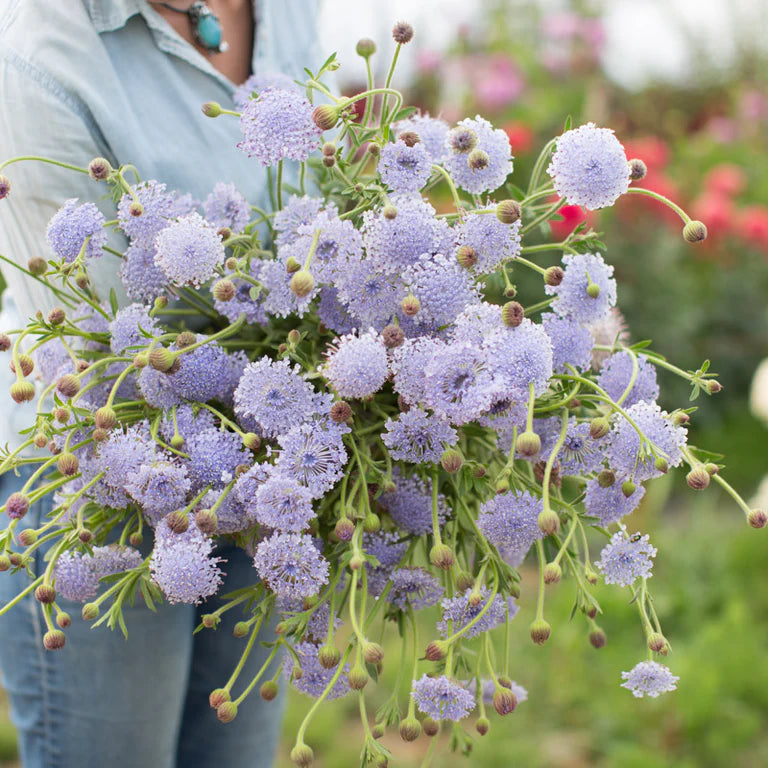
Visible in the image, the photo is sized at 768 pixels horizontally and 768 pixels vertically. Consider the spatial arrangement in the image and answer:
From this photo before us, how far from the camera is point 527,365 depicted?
2.14 feet

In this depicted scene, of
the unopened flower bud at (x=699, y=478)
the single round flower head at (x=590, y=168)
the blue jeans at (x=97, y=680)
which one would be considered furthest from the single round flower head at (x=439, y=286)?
the blue jeans at (x=97, y=680)

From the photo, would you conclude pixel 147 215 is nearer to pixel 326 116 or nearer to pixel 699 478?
pixel 326 116

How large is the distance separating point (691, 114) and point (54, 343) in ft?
18.6

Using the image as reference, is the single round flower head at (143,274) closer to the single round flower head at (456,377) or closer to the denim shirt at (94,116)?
the denim shirt at (94,116)

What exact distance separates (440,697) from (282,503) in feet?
0.64

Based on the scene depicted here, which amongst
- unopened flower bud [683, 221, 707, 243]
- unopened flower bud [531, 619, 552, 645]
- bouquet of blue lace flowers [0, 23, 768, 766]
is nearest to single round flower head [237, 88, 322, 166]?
bouquet of blue lace flowers [0, 23, 768, 766]

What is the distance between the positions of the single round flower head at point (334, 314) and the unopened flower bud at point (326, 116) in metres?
0.13

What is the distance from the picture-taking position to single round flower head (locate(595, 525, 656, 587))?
2.36 feet

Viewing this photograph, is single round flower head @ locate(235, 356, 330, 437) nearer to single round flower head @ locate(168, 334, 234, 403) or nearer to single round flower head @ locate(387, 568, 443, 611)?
single round flower head @ locate(168, 334, 234, 403)

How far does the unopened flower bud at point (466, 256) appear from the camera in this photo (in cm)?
69

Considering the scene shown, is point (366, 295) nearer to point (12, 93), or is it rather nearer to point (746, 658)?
point (12, 93)

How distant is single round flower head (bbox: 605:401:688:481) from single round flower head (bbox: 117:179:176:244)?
0.42 meters

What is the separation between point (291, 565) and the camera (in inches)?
27.0

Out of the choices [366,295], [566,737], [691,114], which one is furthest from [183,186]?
[691,114]
